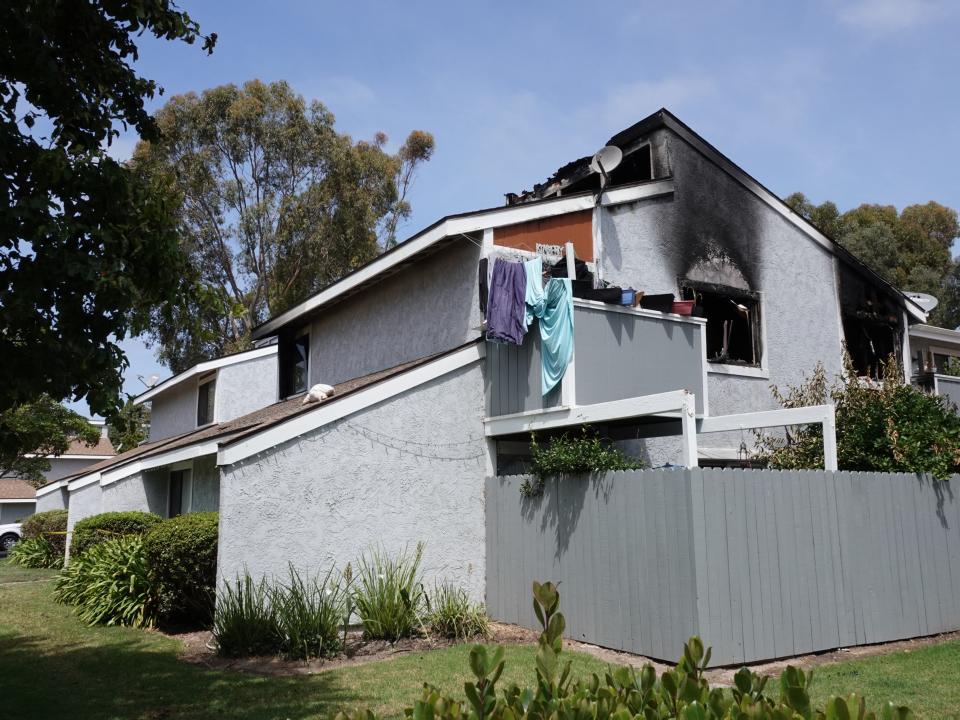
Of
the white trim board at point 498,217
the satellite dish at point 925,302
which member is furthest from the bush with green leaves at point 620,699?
the satellite dish at point 925,302

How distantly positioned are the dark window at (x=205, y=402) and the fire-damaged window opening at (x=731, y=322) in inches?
520

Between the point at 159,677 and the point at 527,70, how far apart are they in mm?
9382

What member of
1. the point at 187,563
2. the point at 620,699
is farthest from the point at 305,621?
the point at 620,699

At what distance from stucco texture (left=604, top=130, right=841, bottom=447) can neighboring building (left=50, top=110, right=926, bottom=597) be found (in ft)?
0.12

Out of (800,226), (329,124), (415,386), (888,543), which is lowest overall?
(888,543)

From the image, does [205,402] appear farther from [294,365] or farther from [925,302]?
[925,302]

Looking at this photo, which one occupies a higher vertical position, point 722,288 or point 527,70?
point 527,70

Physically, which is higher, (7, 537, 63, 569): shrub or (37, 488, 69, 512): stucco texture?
(37, 488, 69, 512): stucco texture

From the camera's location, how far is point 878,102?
13055 mm

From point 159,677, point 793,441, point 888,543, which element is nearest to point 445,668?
point 159,677

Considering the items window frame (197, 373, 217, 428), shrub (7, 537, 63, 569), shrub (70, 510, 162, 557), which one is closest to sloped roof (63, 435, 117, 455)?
shrub (7, 537, 63, 569)

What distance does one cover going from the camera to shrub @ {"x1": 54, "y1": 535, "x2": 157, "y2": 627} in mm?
12859

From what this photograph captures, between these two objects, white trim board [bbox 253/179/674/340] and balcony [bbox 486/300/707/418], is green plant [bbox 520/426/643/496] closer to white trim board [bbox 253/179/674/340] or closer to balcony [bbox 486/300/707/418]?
balcony [bbox 486/300/707/418]

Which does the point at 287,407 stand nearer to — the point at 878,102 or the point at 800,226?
the point at 800,226
